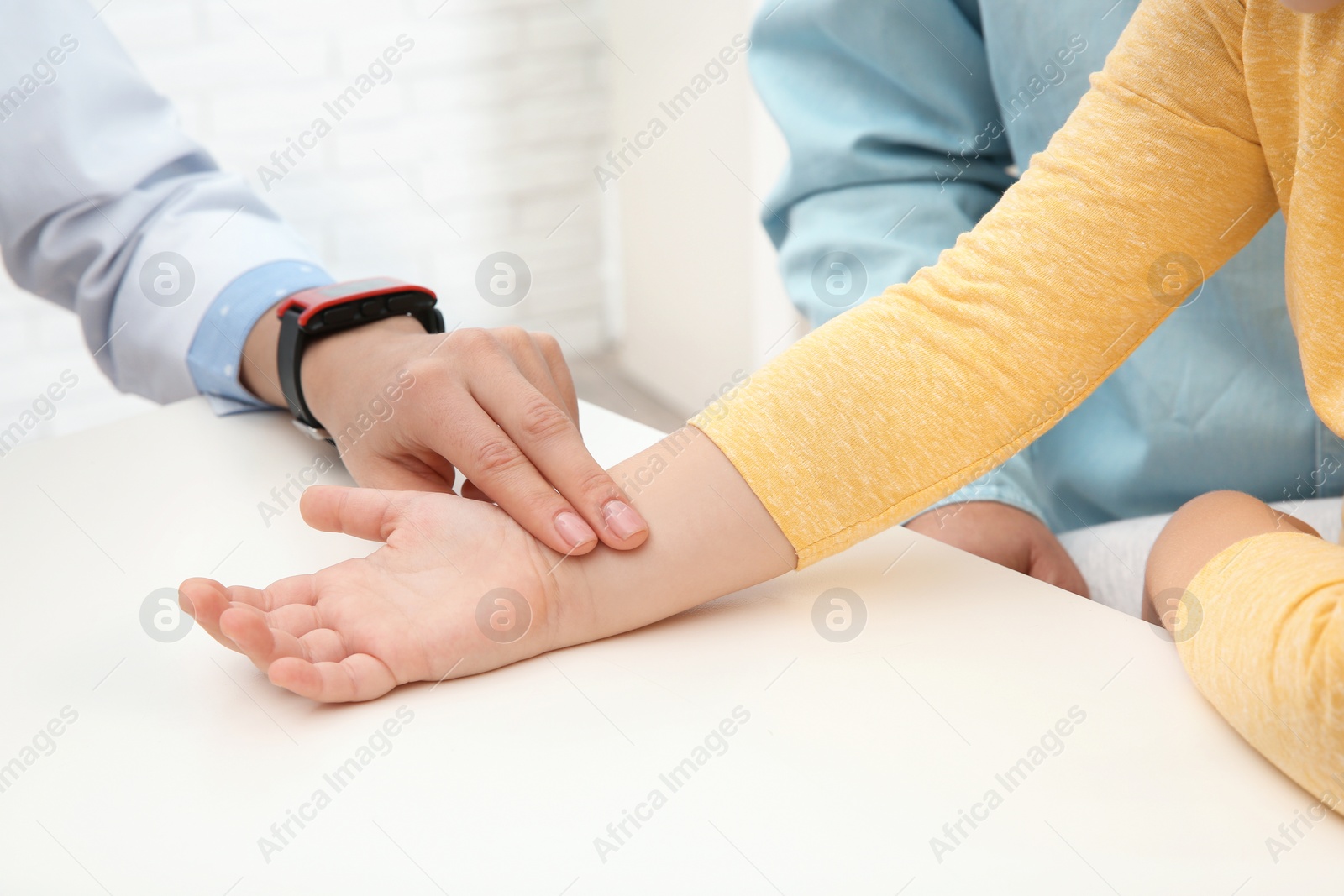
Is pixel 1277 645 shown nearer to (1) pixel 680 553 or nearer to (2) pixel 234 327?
(1) pixel 680 553

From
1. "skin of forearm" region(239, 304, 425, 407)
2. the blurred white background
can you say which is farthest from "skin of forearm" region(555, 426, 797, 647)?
the blurred white background

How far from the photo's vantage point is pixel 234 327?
745mm

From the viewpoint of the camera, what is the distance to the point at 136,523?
60 centimetres

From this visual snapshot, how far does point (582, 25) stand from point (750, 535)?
1920 mm

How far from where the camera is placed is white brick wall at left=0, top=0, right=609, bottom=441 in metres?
1.87

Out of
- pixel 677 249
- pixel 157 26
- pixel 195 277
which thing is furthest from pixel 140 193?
pixel 677 249

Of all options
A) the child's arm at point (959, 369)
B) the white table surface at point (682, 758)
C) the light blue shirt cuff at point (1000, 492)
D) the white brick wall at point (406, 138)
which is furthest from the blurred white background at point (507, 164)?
the white table surface at point (682, 758)

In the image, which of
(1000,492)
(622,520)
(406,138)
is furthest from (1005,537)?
(406,138)

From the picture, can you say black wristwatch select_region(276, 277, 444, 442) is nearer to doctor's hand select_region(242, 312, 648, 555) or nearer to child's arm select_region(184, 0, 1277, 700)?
doctor's hand select_region(242, 312, 648, 555)

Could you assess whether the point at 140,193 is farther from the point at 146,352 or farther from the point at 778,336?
the point at 778,336

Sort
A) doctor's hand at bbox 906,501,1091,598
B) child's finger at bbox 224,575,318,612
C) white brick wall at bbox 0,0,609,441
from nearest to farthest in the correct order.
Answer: child's finger at bbox 224,575,318,612
doctor's hand at bbox 906,501,1091,598
white brick wall at bbox 0,0,609,441

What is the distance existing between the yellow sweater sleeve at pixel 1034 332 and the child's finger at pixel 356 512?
0.16 meters

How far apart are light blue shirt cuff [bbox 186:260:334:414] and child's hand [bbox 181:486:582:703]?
27 centimetres

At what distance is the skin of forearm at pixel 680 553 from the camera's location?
1.61 feet
